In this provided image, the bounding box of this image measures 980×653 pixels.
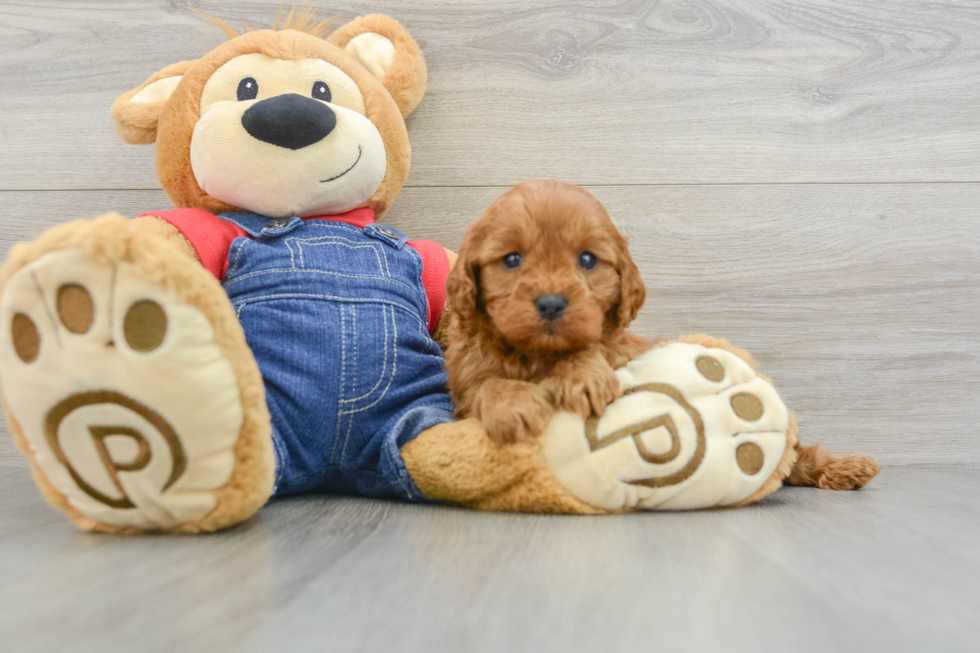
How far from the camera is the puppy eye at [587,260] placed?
42.9 inches

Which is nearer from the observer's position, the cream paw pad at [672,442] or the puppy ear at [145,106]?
the cream paw pad at [672,442]

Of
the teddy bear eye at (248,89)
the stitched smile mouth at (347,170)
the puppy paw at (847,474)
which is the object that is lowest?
the puppy paw at (847,474)

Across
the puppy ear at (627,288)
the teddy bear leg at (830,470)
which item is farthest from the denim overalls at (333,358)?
the teddy bear leg at (830,470)

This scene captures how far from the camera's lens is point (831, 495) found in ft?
4.14

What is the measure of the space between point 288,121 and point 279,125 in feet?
0.06

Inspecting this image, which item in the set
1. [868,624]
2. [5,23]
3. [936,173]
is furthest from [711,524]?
[5,23]

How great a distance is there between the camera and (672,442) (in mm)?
1042

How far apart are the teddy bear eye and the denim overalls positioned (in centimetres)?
24

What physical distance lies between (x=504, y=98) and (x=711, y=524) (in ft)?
3.72

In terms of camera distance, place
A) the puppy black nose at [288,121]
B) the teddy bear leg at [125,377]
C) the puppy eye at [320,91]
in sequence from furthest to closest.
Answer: the puppy eye at [320,91] → the puppy black nose at [288,121] → the teddy bear leg at [125,377]

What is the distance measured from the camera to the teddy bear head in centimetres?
125

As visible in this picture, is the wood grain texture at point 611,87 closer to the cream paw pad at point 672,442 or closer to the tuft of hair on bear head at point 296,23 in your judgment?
the tuft of hair on bear head at point 296,23

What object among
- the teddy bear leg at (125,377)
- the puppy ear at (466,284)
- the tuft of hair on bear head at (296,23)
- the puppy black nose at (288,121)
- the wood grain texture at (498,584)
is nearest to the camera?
the wood grain texture at (498,584)

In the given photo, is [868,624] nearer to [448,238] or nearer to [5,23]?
[448,238]
